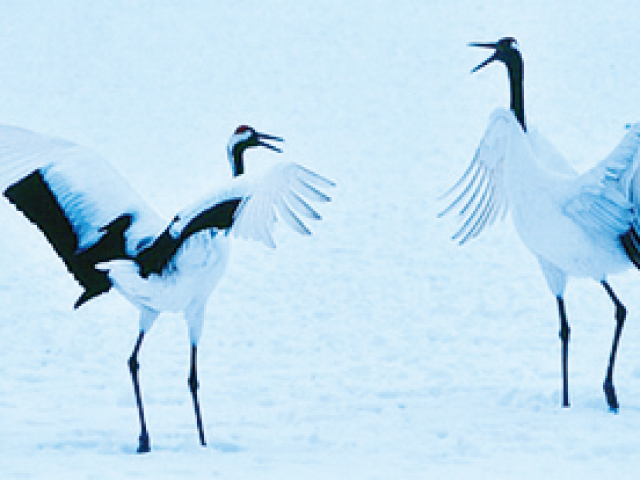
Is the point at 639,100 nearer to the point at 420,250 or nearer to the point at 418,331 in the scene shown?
the point at 420,250

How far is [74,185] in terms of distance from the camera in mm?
5734

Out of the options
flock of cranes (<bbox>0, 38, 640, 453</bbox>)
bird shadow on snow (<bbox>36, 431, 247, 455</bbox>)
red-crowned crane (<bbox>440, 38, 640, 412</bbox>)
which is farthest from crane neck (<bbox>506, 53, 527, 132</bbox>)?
bird shadow on snow (<bbox>36, 431, 247, 455</bbox>)

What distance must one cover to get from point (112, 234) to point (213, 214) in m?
0.95

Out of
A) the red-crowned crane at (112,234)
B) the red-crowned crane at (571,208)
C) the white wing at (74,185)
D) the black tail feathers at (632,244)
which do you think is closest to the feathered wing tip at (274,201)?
the red-crowned crane at (112,234)

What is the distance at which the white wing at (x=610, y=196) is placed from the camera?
5.76m

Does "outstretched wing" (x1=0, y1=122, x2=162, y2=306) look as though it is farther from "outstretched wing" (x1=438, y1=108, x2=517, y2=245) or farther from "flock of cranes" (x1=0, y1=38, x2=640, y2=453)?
"outstretched wing" (x1=438, y1=108, x2=517, y2=245)

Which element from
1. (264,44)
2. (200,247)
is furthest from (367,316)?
(264,44)

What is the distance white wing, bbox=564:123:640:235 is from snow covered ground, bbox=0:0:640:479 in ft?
3.49

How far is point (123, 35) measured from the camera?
19.3 m

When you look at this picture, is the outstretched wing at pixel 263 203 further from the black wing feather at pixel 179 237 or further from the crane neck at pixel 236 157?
the crane neck at pixel 236 157

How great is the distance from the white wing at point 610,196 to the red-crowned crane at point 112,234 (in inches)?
63.6

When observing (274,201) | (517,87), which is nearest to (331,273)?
(517,87)

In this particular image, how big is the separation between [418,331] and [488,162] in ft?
9.57

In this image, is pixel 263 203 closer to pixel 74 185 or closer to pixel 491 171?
pixel 74 185
